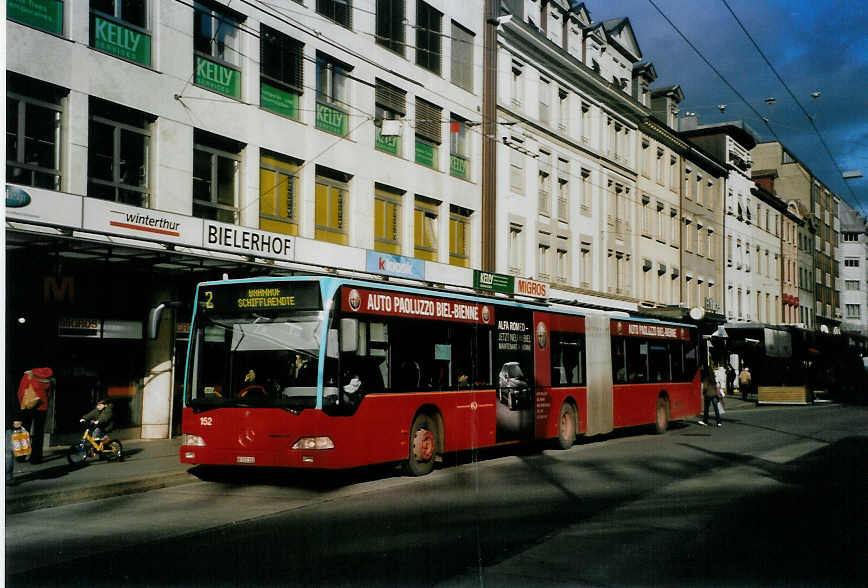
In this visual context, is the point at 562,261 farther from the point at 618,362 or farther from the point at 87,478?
the point at 87,478

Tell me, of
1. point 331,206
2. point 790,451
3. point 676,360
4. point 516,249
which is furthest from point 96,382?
point 516,249

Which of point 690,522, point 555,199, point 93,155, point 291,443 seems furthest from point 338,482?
point 555,199

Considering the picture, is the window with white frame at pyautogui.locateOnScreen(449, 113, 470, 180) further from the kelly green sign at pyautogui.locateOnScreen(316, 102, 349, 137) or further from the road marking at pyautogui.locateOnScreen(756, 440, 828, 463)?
the road marking at pyautogui.locateOnScreen(756, 440, 828, 463)

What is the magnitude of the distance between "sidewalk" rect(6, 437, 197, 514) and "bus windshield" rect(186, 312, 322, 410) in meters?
1.33

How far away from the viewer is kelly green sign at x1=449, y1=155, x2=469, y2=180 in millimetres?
29766

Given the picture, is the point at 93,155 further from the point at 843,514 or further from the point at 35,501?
the point at 843,514

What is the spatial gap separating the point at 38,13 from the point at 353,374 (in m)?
8.65

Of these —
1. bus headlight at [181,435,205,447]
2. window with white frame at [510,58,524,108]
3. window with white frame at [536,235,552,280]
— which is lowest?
bus headlight at [181,435,205,447]

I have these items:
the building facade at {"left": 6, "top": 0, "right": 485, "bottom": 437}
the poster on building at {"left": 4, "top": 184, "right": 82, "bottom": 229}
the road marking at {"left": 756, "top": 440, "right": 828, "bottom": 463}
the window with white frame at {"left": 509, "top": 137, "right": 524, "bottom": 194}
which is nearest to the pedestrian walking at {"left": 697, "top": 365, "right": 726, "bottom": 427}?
the road marking at {"left": 756, "top": 440, "right": 828, "bottom": 463}

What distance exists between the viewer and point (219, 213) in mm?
20891

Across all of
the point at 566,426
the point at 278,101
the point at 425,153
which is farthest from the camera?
the point at 425,153

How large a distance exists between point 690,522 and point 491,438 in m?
6.84

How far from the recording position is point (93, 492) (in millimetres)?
11828

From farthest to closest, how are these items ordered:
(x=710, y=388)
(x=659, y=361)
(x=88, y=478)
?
(x=710, y=388), (x=659, y=361), (x=88, y=478)
